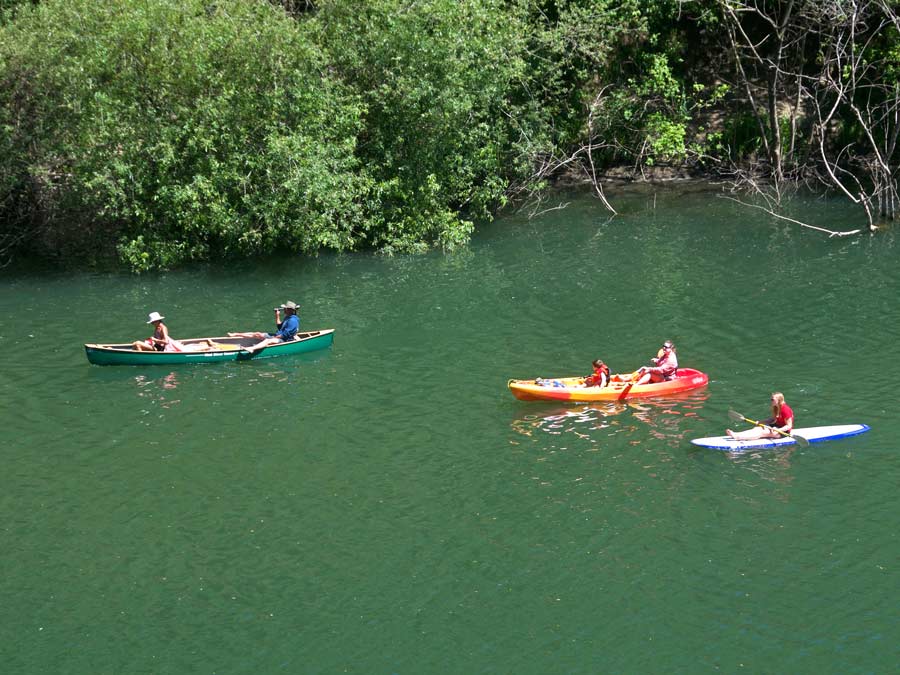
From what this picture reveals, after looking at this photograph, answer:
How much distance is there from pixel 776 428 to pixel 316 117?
2117cm

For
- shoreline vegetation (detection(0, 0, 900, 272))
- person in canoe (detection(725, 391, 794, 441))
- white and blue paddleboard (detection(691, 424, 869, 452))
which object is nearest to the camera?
white and blue paddleboard (detection(691, 424, 869, 452))

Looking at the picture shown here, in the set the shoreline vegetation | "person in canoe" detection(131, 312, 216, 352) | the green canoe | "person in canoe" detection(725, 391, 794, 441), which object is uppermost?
the shoreline vegetation

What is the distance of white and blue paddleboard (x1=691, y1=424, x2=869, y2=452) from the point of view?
21391mm

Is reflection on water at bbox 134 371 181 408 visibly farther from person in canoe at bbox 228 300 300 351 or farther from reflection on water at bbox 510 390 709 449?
reflection on water at bbox 510 390 709 449

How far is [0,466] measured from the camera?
21.8m

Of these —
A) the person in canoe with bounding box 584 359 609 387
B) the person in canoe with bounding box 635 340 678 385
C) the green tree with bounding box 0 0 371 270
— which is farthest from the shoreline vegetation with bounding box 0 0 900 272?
the person in canoe with bounding box 584 359 609 387

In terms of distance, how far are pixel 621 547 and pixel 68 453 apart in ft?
39.2

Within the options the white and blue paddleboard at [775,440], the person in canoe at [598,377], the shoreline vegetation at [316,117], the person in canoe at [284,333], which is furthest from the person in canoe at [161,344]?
the white and blue paddleboard at [775,440]

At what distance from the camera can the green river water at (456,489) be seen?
51.5 ft

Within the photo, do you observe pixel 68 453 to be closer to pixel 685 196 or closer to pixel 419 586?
pixel 419 586

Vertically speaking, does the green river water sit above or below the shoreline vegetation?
below

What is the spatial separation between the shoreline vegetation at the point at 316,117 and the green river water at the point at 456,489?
3891mm

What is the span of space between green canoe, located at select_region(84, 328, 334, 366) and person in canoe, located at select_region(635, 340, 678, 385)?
880 cm

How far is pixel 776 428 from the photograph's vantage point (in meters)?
21.6
